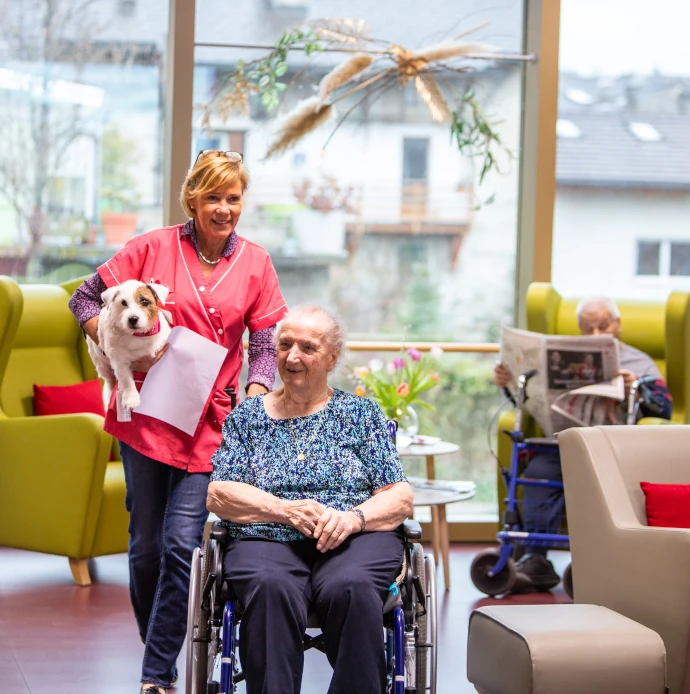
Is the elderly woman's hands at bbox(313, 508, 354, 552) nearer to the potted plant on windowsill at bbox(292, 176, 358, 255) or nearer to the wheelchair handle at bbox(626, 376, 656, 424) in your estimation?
the wheelchair handle at bbox(626, 376, 656, 424)

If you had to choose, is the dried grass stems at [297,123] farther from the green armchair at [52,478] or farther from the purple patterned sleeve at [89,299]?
the purple patterned sleeve at [89,299]

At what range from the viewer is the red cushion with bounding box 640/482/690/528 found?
3100mm

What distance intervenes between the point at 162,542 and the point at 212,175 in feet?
3.21

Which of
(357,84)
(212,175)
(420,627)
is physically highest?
(357,84)

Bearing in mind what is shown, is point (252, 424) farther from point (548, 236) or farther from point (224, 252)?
point (548, 236)

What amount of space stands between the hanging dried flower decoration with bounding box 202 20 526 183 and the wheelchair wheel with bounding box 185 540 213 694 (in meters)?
3.04

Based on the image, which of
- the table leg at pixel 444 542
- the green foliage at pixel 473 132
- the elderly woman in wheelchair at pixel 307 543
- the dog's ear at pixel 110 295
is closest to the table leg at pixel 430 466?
the table leg at pixel 444 542

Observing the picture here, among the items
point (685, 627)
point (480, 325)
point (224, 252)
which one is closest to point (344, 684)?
point (685, 627)

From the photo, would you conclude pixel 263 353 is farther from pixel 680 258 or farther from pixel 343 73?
pixel 680 258

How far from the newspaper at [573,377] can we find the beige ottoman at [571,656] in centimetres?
168

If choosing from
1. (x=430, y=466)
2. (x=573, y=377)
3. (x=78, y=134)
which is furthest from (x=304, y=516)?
(x=78, y=134)

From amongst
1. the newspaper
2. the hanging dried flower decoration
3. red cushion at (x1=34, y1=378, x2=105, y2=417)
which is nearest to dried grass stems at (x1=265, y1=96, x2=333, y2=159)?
the hanging dried flower decoration

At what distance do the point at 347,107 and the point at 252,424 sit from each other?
2.96m

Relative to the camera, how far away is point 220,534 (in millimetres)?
2605
